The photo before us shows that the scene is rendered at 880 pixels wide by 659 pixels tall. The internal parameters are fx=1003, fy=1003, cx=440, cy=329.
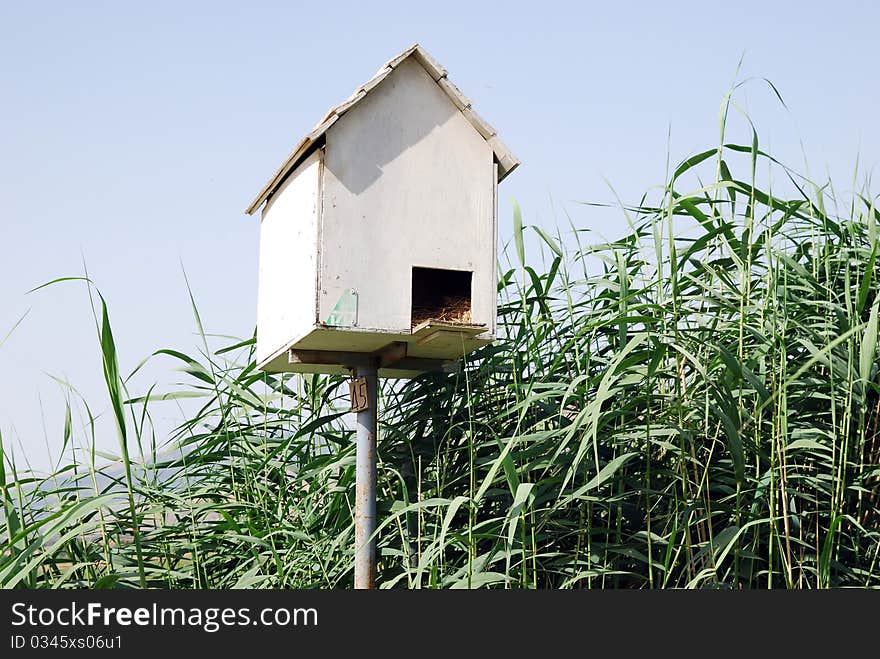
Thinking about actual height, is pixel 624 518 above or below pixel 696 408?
below

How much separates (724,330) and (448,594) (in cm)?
80

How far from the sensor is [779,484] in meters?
2.05

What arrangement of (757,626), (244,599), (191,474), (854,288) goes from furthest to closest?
1. (191,474)
2. (854,288)
3. (244,599)
4. (757,626)

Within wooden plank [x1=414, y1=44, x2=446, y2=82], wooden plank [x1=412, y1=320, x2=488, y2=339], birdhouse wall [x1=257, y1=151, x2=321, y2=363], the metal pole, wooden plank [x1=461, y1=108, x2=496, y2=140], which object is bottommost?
the metal pole

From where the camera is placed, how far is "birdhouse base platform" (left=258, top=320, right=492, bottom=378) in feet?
7.61

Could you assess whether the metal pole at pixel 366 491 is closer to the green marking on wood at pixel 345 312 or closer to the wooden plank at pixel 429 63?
the green marking on wood at pixel 345 312

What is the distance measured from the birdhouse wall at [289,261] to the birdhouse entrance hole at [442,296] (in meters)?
0.26

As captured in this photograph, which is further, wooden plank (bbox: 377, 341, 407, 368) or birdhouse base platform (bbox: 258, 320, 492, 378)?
wooden plank (bbox: 377, 341, 407, 368)

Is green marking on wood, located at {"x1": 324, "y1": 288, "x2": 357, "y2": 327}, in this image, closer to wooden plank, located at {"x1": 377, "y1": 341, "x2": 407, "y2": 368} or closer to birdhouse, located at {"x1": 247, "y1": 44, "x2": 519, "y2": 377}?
birdhouse, located at {"x1": 247, "y1": 44, "x2": 519, "y2": 377}

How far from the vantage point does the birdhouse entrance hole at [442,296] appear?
2.40 metres

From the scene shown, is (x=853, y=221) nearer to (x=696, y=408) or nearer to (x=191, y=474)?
(x=696, y=408)

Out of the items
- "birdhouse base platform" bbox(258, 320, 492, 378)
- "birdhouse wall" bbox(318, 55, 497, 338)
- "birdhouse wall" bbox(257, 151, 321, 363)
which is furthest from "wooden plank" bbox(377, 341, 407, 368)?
"birdhouse wall" bbox(257, 151, 321, 363)

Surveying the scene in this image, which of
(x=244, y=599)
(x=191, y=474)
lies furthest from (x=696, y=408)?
(x=191, y=474)

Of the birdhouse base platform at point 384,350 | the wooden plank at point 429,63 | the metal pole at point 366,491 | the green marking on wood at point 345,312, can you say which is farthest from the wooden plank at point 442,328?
the wooden plank at point 429,63
